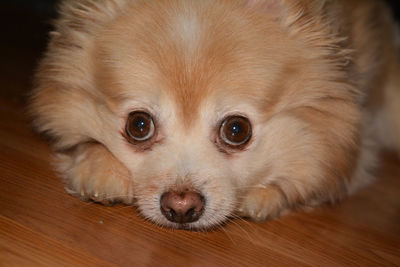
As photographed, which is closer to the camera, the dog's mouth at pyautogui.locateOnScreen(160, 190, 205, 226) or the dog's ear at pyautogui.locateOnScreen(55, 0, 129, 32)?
the dog's mouth at pyautogui.locateOnScreen(160, 190, 205, 226)

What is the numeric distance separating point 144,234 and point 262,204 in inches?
27.1

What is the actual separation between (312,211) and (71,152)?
146 centimetres

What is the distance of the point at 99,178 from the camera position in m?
2.71

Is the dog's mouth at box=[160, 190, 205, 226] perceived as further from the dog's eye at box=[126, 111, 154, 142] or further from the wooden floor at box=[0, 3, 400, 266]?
the dog's eye at box=[126, 111, 154, 142]

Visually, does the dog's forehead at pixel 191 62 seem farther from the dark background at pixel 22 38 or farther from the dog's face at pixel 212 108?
the dark background at pixel 22 38

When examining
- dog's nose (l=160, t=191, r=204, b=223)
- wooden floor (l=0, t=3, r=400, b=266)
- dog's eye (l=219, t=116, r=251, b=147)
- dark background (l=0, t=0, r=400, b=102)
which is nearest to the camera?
wooden floor (l=0, t=3, r=400, b=266)

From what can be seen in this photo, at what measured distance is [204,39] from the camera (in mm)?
2580

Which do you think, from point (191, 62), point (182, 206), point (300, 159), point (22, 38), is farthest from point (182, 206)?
point (22, 38)

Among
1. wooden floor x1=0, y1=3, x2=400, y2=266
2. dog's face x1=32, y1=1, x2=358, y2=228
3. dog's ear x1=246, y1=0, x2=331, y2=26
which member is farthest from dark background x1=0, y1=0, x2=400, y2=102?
dog's ear x1=246, y1=0, x2=331, y2=26

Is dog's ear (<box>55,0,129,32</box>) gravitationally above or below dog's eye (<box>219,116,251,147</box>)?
above

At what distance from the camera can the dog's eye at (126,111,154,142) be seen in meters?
2.67

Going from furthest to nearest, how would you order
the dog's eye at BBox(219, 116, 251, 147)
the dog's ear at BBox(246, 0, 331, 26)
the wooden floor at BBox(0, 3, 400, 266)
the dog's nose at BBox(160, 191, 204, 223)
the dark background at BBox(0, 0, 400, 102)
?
the dark background at BBox(0, 0, 400, 102) < the dog's ear at BBox(246, 0, 331, 26) < the dog's eye at BBox(219, 116, 251, 147) < the dog's nose at BBox(160, 191, 204, 223) < the wooden floor at BBox(0, 3, 400, 266)

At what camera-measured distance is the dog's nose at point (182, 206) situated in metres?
2.47

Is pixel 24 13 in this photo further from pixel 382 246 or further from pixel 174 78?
pixel 382 246
